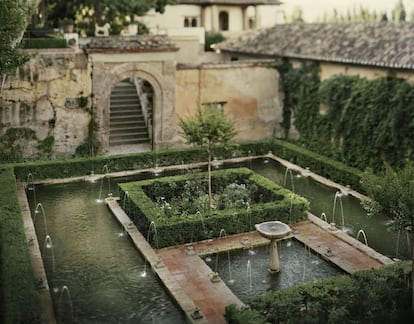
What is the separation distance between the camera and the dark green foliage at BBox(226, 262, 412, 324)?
1005cm

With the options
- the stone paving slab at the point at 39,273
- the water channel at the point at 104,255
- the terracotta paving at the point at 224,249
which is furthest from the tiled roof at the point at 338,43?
the stone paving slab at the point at 39,273

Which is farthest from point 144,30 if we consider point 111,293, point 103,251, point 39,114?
point 111,293

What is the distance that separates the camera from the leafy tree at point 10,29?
14555 millimetres

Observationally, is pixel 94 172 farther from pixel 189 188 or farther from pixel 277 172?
pixel 277 172

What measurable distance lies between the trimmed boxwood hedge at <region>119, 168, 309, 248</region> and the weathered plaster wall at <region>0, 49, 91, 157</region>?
21.0 feet

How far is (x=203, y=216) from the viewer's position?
605 inches

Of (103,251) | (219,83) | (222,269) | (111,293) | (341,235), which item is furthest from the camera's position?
(219,83)

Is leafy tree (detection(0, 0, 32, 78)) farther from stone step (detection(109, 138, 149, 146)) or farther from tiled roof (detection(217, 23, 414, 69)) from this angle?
tiled roof (detection(217, 23, 414, 69))

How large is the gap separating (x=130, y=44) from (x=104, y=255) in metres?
11.4

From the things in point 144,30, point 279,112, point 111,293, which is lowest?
point 111,293

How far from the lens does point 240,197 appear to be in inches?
679

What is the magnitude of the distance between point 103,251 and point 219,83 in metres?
12.7

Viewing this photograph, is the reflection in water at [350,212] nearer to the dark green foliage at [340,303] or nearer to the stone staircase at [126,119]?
the dark green foliage at [340,303]

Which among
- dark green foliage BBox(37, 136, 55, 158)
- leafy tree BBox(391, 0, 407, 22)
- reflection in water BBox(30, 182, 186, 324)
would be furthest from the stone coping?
leafy tree BBox(391, 0, 407, 22)
